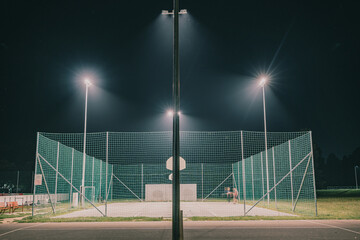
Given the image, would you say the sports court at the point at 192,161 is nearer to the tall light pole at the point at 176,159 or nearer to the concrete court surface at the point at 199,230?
the concrete court surface at the point at 199,230

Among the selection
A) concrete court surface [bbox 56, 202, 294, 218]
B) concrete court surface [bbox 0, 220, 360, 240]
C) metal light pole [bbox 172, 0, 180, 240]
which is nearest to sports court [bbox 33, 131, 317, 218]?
concrete court surface [bbox 56, 202, 294, 218]

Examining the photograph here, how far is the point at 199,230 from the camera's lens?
398 inches

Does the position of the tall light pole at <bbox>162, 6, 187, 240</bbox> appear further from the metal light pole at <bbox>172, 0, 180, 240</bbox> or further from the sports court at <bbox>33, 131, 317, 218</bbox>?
the sports court at <bbox>33, 131, 317, 218</bbox>

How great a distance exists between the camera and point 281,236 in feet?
29.2

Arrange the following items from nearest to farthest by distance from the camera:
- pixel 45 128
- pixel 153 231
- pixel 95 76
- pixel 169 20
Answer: pixel 153 231 < pixel 169 20 < pixel 95 76 < pixel 45 128

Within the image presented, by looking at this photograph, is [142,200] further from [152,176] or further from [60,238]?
[60,238]

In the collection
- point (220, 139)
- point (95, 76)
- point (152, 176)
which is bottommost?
point (152, 176)

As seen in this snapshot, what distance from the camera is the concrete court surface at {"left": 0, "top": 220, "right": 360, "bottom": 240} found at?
9039 mm

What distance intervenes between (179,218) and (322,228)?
655 centimetres

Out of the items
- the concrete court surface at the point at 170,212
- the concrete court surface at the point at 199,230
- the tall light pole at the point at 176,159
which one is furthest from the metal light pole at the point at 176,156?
the concrete court surface at the point at 170,212

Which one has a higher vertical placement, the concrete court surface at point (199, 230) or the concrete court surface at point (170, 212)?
the concrete court surface at point (199, 230)

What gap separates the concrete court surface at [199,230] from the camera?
29.7 feet

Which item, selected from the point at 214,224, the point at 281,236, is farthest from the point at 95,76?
the point at 281,236

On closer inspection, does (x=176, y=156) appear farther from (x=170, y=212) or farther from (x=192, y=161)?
(x=192, y=161)
